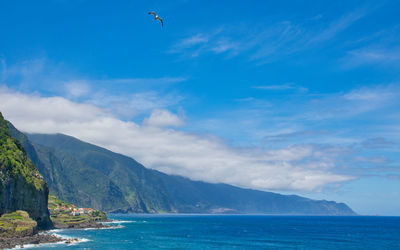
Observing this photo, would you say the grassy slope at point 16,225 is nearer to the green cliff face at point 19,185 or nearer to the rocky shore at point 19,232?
the rocky shore at point 19,232

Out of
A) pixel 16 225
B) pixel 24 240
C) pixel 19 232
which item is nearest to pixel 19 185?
pixel 16 225

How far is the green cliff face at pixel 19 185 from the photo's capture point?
5994 inches

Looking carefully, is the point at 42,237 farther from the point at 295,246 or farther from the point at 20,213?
the point at 295,246

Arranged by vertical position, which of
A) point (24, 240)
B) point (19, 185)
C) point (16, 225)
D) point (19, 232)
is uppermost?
point (19, 185)

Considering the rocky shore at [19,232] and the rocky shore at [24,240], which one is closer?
the rocky shore at [24,240]

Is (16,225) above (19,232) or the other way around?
above

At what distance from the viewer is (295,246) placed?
14962cm

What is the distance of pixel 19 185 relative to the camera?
533ft

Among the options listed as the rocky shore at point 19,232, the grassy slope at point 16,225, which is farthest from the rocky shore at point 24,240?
the grassy slope at point 16,225

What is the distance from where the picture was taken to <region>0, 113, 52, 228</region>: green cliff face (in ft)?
500

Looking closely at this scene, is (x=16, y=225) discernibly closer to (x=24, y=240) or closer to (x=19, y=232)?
(x=19, y=232)

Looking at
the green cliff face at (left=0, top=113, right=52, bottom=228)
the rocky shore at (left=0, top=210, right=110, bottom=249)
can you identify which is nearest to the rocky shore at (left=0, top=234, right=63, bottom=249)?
the rocky shore at (left=0, top=210, right=110, bottom=249)

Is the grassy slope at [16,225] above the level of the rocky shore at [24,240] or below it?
above

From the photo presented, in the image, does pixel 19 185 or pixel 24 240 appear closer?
pixel 24 240
